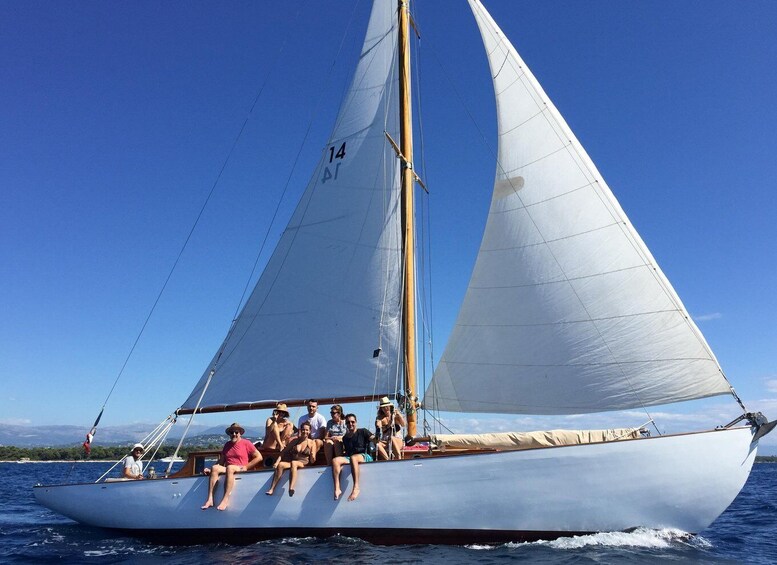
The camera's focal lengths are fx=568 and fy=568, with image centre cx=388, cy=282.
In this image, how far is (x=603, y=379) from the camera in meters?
9.40

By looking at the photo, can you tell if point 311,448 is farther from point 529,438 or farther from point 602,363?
point 602,363

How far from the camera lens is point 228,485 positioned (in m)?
9.27

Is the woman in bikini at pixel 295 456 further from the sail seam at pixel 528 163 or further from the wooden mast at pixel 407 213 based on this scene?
the sail seam at pixel 528 163

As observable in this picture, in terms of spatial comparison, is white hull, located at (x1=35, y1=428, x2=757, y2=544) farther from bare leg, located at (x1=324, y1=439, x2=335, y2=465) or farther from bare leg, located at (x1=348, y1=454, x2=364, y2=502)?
bare leg, located at (x1=324, y1=439, x2=335, y2=465)

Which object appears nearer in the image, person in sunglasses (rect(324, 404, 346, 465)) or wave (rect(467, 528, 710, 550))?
wave (rect(467, 528, 710, 550))

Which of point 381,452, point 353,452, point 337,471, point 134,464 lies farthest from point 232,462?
point 134,464

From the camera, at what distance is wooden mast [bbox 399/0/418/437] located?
1162 centimetres

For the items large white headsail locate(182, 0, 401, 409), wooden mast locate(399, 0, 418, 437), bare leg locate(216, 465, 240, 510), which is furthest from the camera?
large white headsail locate(182, 0, 401, 409)

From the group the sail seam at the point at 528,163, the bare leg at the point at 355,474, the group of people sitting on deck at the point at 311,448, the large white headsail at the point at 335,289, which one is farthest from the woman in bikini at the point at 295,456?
the sail seam at the point at 528,163

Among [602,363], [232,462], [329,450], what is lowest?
[232,462]

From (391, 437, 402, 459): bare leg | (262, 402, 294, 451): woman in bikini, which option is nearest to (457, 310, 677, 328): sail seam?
(391, 437, 402, 459): bare leg

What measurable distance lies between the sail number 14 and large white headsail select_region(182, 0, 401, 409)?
0.03 m

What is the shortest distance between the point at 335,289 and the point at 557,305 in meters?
4.81

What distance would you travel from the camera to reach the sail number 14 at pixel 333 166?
1364 centimetres
